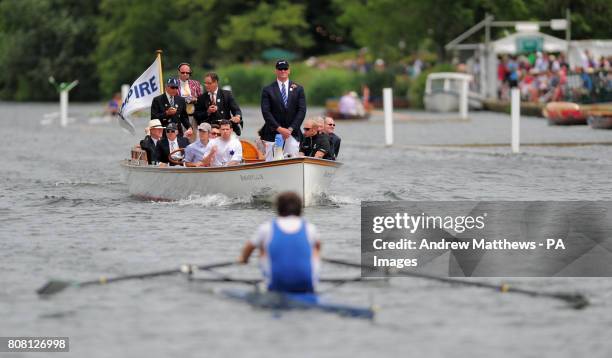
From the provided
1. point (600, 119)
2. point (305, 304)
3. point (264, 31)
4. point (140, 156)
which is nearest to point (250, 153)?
point (140, 156)

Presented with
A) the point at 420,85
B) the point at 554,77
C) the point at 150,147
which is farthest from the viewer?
the point at 420,85

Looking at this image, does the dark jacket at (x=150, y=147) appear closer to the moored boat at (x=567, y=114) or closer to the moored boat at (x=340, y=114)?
the moored boat at (x=567, y=114)

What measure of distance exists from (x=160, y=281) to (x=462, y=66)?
4851cm

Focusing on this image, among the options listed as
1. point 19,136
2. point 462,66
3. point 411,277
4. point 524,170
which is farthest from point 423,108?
point 411,277

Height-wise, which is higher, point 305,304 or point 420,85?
point 420,85

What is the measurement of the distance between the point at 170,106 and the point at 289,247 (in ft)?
35.9

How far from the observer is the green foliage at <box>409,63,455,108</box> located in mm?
63812

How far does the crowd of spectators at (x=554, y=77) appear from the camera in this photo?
48.5 meters

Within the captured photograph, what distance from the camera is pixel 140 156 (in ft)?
78.8

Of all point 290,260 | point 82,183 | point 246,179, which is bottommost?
point 290,260

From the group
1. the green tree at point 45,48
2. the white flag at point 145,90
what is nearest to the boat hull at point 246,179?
the white flag at point 145,90

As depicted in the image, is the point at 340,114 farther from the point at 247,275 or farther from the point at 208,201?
the point at 247,275

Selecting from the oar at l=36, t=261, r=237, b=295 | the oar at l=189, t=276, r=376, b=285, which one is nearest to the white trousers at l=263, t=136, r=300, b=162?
the oar at l=36, t=261, r=237, b=295

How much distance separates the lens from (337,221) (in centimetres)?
2086
